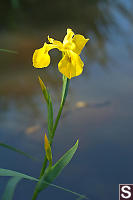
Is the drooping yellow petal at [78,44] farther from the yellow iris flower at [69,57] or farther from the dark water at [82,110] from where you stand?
the dark water at [82,110]

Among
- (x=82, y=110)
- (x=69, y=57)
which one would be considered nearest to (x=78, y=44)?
(x=69, y=57)

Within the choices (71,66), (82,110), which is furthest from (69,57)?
(82,110)

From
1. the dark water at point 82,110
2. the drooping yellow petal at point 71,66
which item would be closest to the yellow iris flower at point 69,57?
the drooping yellow petal at point 71,66

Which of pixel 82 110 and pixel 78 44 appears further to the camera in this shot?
pixel 82 110

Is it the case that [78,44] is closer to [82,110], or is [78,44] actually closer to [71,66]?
[71,66]

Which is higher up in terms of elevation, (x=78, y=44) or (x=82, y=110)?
(x=82, y=110)
